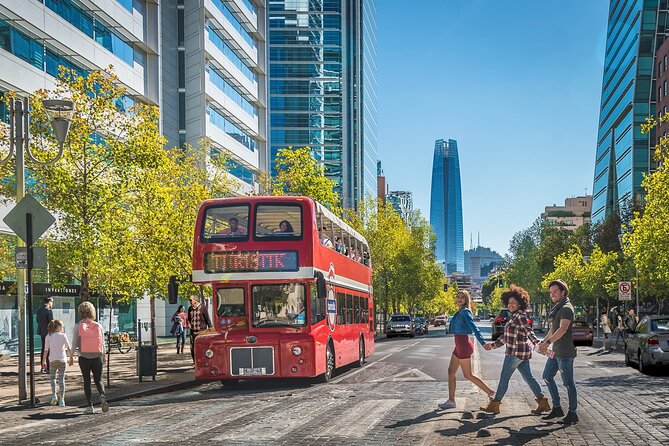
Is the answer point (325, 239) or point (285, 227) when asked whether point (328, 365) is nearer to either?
point (325, 239)

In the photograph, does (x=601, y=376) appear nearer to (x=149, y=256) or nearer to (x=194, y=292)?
(x=149, y=256)

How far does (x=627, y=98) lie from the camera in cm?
9594

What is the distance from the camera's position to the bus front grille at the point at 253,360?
1773 centimetres

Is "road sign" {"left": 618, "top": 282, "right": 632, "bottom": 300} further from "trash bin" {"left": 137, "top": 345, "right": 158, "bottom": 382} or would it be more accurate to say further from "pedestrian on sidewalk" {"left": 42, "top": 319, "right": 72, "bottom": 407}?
"pedestrian on sidewalk" {"left": 42, "top": 319, "right": 72, "bottom": 407}

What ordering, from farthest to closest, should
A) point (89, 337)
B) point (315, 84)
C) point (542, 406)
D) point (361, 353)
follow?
1. point (315, 84)
2. point (361, 353)
3. point (89, 337)
4. point (542, 406)

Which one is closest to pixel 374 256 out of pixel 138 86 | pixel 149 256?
pixel 138 86

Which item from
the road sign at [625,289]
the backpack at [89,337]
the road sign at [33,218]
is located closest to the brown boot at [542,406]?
the backpack at [89,337]

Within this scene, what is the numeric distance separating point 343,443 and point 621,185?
9556cm

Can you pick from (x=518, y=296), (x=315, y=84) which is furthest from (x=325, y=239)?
(x=315, y=84)

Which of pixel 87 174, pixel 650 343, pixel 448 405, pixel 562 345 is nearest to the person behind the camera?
Answer: pixel 562 345

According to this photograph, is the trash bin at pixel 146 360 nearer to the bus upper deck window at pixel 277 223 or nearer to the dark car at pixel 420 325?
the bus upper deck window at pixel 277 223

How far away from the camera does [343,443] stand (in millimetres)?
9430

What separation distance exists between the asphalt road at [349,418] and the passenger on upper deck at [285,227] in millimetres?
3236

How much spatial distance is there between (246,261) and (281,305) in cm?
121
